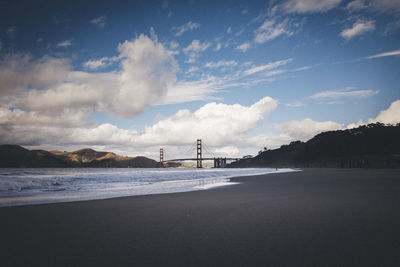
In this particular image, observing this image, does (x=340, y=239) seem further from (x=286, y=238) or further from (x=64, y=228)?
(x=64, y=228)

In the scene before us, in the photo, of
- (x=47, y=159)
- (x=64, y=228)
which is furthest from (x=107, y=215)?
(x=47, y=159)

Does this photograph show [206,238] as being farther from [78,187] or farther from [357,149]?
[357,149]

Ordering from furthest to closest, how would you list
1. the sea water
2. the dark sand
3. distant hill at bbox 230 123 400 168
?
distant hill at bbox 230 123 400 168, the sea water, the dark sand

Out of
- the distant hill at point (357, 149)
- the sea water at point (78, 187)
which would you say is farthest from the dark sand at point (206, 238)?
the distant hill at point (357, 149)

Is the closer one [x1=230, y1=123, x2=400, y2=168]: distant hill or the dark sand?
the dark sand

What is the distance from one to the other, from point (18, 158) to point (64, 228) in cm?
12663

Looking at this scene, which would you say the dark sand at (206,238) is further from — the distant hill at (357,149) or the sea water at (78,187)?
the distant hill at (357,149)

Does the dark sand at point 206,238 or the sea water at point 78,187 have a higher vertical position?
the dark sand at point 206,238

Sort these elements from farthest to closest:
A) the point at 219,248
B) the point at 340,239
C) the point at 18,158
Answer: the point at 18,158 < the point at 340,239 < the point at 219,248

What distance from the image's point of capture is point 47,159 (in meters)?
106

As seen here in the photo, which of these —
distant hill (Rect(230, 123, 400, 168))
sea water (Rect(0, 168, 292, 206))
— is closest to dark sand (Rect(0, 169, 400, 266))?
sea water (Rect(0, 168, 292, 206))

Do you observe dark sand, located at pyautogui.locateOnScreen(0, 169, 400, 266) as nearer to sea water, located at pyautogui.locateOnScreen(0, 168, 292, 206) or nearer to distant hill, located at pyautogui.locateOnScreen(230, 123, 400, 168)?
sea water, located at pyautogui.locateOnScreen(0, 168, 292, 206)

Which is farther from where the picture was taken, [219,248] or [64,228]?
[64,228]

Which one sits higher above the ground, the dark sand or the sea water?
the dark sand
